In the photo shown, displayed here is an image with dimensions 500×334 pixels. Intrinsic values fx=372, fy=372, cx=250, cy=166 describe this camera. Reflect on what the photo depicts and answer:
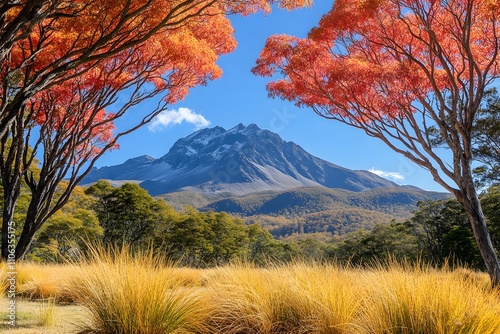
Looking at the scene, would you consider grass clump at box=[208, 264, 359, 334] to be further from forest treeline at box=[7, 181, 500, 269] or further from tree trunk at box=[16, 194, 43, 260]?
forest treeline at box=[7, 181, 500, 269]

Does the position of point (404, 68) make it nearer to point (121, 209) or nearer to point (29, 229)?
point (29, 229)

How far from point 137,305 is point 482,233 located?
635 centimetres

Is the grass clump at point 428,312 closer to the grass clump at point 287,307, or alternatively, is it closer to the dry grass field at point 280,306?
the dry grass field at point 280,306

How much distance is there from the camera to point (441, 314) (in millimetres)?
2566

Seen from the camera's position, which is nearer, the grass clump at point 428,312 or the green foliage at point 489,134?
the grass clump at point 428,312

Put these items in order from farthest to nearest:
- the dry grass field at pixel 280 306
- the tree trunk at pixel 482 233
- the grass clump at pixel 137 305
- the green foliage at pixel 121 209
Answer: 1. the green foliage at pixel 121 209
2. the tree trunk at pixel 482 233
3. the grass clump at pixel 137 305
4. the dry grass field at pixel 280 306

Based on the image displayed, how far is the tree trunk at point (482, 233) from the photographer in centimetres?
649

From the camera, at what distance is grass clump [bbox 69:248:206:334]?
291 centimetres

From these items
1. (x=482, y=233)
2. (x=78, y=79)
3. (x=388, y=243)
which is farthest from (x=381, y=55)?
(x=388, y=243)

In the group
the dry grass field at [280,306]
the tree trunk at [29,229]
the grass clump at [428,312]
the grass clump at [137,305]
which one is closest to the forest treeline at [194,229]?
the tree trunk at [29,229]

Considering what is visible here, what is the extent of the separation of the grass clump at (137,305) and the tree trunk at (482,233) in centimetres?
564

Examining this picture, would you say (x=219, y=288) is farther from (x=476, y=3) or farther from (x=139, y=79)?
(x=476, y=3)

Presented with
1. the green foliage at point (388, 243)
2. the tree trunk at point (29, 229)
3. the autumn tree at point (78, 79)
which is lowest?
the green foliage at point (388, 243)

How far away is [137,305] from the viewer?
2.93 m
